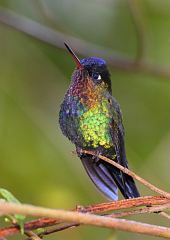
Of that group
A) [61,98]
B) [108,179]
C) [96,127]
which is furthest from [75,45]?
[108,179]

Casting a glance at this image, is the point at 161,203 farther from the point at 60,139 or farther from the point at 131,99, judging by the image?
the point at 131,99

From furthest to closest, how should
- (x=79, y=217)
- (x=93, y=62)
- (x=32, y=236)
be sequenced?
(x=93, y=62) < (x=32, y=236) < (x=79, y=217)

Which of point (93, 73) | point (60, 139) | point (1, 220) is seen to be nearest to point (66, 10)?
point (60, 139)

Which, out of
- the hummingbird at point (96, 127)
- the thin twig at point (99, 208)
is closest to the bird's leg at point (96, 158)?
the hummingbird at point (96, 127)

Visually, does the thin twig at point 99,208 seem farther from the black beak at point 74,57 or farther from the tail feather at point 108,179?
the black beak at point 74,57

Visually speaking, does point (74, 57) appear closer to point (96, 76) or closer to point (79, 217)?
point (96, 76)

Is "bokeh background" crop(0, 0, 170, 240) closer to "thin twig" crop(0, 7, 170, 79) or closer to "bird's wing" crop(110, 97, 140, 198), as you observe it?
"thin twig" crop(0, 7, 170, 79)

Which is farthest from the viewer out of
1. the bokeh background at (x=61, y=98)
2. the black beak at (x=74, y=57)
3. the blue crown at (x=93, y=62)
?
the bokeh background at (x=61, y=98)
